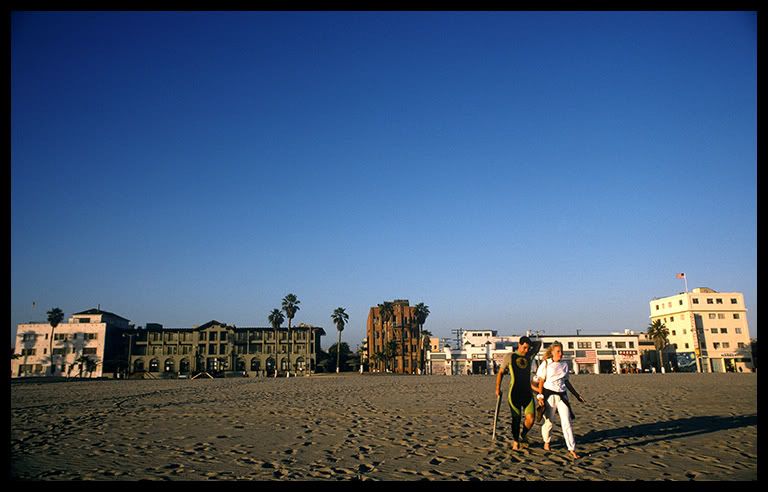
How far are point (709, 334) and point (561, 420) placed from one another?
101873 mm

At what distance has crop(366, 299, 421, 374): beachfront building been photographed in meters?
95.6

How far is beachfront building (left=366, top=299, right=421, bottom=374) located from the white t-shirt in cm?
8863

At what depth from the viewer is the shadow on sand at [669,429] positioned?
9.52m

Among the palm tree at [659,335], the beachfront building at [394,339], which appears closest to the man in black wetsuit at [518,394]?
the beachfront building at [394,339]

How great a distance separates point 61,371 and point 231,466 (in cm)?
10148

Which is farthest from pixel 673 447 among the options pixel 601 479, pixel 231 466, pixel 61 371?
pixel 61 371

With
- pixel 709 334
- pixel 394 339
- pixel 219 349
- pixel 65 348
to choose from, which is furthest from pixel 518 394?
pixel 65 348

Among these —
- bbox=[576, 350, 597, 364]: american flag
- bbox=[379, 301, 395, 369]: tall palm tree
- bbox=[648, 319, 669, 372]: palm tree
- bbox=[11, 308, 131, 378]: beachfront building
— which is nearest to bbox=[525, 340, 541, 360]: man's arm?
bbox=[576, 350, 597, 364]: american flag

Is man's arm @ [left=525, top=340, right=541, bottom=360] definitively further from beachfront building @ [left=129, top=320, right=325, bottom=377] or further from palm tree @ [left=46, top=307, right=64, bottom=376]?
palm tree @ [left=46, top=307, right=64, bottom=376]

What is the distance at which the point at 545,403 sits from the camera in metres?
Answer: 8.30
